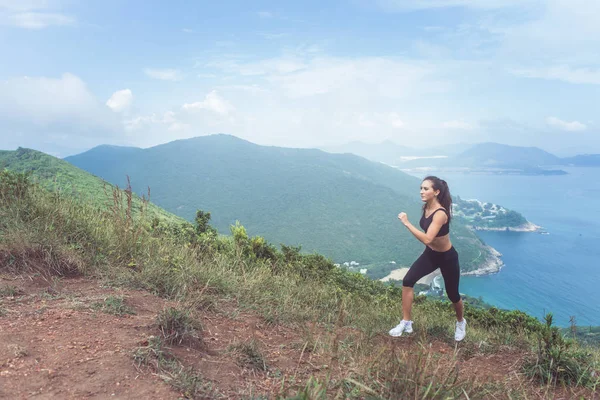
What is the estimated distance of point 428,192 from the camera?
4.42 metres

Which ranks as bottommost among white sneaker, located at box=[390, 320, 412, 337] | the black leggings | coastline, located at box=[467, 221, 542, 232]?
coastline, located at box=[467, 221, 542, 232]

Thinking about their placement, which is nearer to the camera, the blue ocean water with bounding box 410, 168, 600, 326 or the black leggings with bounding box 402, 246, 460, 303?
→ the black leggings with bounding box 402, 246, 460, 303

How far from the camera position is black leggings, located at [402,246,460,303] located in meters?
4.50

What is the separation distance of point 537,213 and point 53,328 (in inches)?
7521

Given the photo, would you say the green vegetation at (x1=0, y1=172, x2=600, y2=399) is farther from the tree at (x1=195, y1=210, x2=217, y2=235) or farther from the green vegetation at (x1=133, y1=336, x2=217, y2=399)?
the tree at (x1=195, y1=210, x2=217, y2=235)

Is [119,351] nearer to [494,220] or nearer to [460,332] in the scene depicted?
[460,332]

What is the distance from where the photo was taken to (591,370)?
144 inches

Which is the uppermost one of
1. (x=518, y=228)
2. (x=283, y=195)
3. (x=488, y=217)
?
(x=283, y=195)

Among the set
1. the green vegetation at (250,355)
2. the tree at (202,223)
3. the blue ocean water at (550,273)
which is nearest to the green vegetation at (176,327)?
the green vegetation at (250,355)

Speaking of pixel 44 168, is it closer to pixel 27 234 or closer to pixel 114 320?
pixel 27 234

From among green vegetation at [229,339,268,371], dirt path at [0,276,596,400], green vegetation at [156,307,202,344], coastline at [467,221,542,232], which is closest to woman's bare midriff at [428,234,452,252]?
dirt path at [0,276,596,400]

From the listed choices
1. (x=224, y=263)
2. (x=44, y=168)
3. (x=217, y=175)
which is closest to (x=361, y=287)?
(x=224, y=263)

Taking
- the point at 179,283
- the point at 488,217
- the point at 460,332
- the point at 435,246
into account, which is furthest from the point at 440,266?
the point at 488,217

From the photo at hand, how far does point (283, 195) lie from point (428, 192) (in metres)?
124
